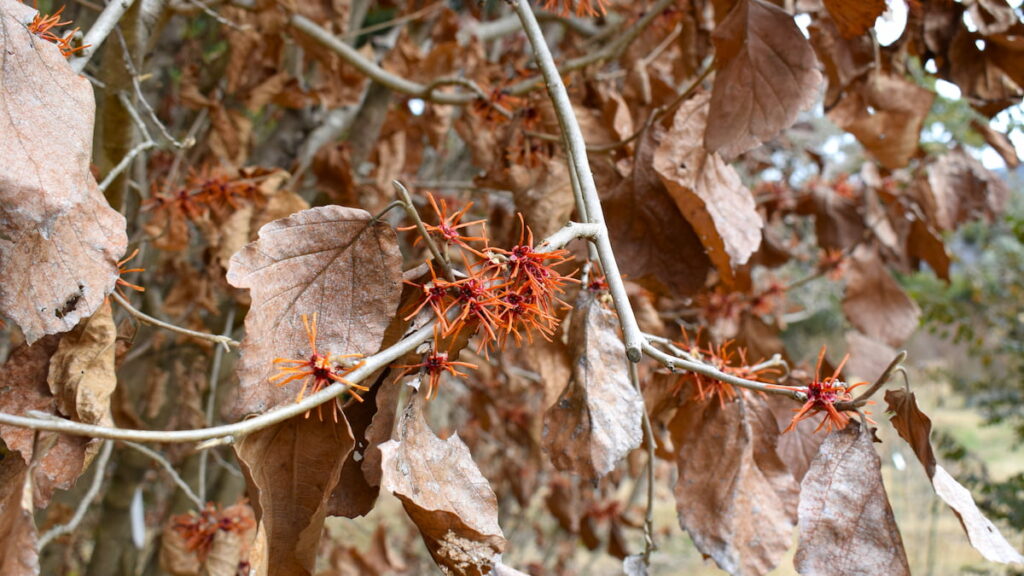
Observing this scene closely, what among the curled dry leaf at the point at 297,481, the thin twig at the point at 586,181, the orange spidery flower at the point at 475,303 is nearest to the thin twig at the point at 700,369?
the thin twig at the point at 586,181

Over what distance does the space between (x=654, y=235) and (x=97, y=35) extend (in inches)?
25.9

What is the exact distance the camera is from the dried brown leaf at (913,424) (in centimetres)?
64

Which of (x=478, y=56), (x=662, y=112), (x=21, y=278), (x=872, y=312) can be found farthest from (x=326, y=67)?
(x=872, y=312)

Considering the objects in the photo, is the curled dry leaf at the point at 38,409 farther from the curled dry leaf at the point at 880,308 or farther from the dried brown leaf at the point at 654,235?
the curled dry leaf at the point at 880,308

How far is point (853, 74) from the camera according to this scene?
123cm

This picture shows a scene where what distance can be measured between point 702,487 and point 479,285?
373 millimetres

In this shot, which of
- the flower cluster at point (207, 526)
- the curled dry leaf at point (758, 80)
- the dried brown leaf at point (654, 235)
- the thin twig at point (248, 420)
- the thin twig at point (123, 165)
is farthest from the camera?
the flower cluster at point (207, 526)

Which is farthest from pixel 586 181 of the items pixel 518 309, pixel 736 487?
pixel 736 487

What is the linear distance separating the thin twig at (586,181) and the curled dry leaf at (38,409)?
45 cm

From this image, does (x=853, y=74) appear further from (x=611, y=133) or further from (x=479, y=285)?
(x=479, y=285)

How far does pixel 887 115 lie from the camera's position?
123 centimetres

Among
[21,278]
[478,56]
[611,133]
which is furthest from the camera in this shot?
[478,56]

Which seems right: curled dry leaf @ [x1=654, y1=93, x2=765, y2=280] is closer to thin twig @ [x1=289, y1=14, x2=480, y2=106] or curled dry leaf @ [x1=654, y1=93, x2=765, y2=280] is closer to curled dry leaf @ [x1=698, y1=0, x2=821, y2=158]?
curled dry leaf @ [x1=698, y1=0, x2=821, y2=158]

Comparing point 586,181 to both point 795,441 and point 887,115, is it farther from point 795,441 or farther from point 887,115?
point 887,115
